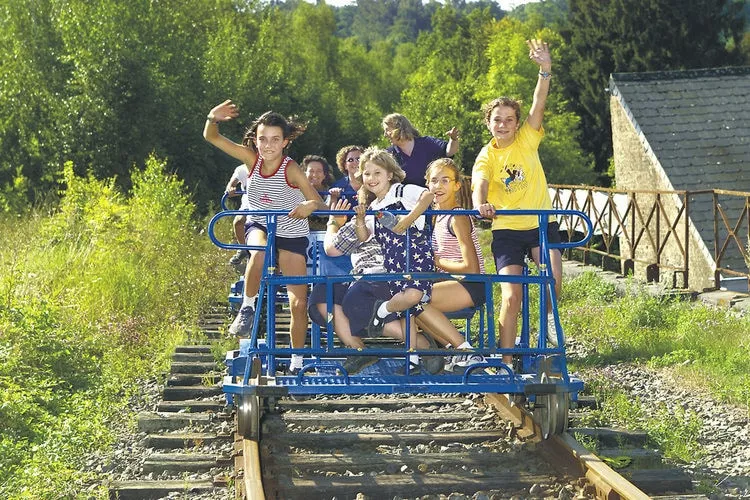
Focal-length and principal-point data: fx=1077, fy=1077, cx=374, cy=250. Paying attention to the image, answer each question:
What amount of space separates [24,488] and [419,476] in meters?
2.16

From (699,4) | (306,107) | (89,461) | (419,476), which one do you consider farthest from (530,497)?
(306,107)

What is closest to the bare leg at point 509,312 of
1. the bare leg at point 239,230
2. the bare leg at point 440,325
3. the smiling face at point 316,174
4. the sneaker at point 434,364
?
the bare leg at point 440,325

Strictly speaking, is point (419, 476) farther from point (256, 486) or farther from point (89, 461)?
point (89, 461)

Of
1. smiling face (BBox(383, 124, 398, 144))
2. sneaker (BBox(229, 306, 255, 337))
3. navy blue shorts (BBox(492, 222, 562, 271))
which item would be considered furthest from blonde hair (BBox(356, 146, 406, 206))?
sneaker (BBox(229, 306, 255, 337))

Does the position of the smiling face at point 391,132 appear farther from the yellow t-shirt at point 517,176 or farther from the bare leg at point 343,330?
the bare leg at point 343,330

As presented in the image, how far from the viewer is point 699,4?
40.5m

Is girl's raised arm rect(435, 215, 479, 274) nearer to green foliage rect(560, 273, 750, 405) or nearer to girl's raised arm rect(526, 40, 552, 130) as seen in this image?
girl's raised arm rect(526, 40, 552, 130)

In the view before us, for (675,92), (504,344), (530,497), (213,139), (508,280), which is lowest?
(530,497)

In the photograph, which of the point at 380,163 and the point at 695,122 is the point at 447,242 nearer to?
the point at 380,163

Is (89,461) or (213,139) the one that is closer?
(89,461)

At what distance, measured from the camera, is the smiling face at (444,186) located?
676cm

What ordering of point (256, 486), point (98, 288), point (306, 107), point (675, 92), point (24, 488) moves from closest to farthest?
point (256, 486)
point (24, 488)
point (98, 288)
point (675, 92)
point (306, 107)

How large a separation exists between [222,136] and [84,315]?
4.21 meters

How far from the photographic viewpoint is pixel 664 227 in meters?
25.2
